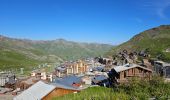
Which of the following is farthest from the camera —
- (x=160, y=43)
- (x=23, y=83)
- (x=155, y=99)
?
(x=160, y=43)

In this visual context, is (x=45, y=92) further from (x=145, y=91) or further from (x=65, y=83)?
(x=145, y=91)

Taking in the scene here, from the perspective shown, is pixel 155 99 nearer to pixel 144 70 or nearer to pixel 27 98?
pixel 27 98

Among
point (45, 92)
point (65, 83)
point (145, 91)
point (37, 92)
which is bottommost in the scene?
point (65, 83)

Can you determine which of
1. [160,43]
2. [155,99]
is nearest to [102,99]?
[155,99]

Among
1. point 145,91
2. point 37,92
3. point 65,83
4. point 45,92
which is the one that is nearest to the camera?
point 145,91

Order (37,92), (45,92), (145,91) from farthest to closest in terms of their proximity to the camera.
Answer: (37,92) < (45,92) < (145,91)

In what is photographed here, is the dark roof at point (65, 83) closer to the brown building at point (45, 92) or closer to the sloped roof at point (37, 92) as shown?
the brown building at point (45, 92)

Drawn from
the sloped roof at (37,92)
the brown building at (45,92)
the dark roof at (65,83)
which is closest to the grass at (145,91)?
the brown building at (45,92)

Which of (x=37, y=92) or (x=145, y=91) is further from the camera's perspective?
(x=37, y=92)

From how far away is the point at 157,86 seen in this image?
24.9 m

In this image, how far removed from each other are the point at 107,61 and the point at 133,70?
3887 inches

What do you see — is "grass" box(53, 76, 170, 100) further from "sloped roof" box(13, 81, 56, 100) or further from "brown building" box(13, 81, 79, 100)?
"sloped roof" box(13, 81, 56, 100)

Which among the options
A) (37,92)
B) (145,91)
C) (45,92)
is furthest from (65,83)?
(145,91)

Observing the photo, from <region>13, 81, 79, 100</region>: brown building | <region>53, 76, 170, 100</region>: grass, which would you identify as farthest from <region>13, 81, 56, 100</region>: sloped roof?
<region>53, 76, 170, 100</region>: grass
